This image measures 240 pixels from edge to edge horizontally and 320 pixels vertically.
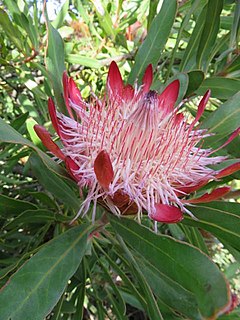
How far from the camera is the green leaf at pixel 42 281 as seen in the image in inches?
30.1

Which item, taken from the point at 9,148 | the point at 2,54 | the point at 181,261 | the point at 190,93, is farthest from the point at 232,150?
the point at 2,54

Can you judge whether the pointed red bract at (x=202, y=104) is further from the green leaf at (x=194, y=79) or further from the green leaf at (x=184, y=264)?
the green leaf at (x=184, y=264)

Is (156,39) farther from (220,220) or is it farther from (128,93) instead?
(220,220)

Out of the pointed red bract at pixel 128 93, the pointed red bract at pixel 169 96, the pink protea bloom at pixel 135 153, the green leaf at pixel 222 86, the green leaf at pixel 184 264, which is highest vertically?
the green leaf at pixel 222 86

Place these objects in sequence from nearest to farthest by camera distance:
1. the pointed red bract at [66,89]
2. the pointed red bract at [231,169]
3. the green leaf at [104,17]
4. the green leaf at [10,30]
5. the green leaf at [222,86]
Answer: the pointed red bract at [231,169] → the pointed red bract at [66,89] → the green leaf at [222,86] → the green leaf at [10,30] → the green leaf at [104,17]

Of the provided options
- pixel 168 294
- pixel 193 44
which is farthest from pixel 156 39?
A: pixel 168 294

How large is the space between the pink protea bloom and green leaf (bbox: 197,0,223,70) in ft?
0.68

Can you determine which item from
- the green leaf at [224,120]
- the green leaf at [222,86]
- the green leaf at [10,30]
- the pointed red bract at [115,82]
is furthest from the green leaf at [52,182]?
the green leaf at [10,30]

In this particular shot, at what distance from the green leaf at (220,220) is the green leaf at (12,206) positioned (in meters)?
0.40

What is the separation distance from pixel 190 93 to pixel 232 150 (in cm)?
18

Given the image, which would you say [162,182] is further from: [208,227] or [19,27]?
[19,27]

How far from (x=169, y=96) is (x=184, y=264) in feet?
1.53

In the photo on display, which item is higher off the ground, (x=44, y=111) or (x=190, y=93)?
(x=190, y=93)

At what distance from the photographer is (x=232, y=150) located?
116 centimetres
